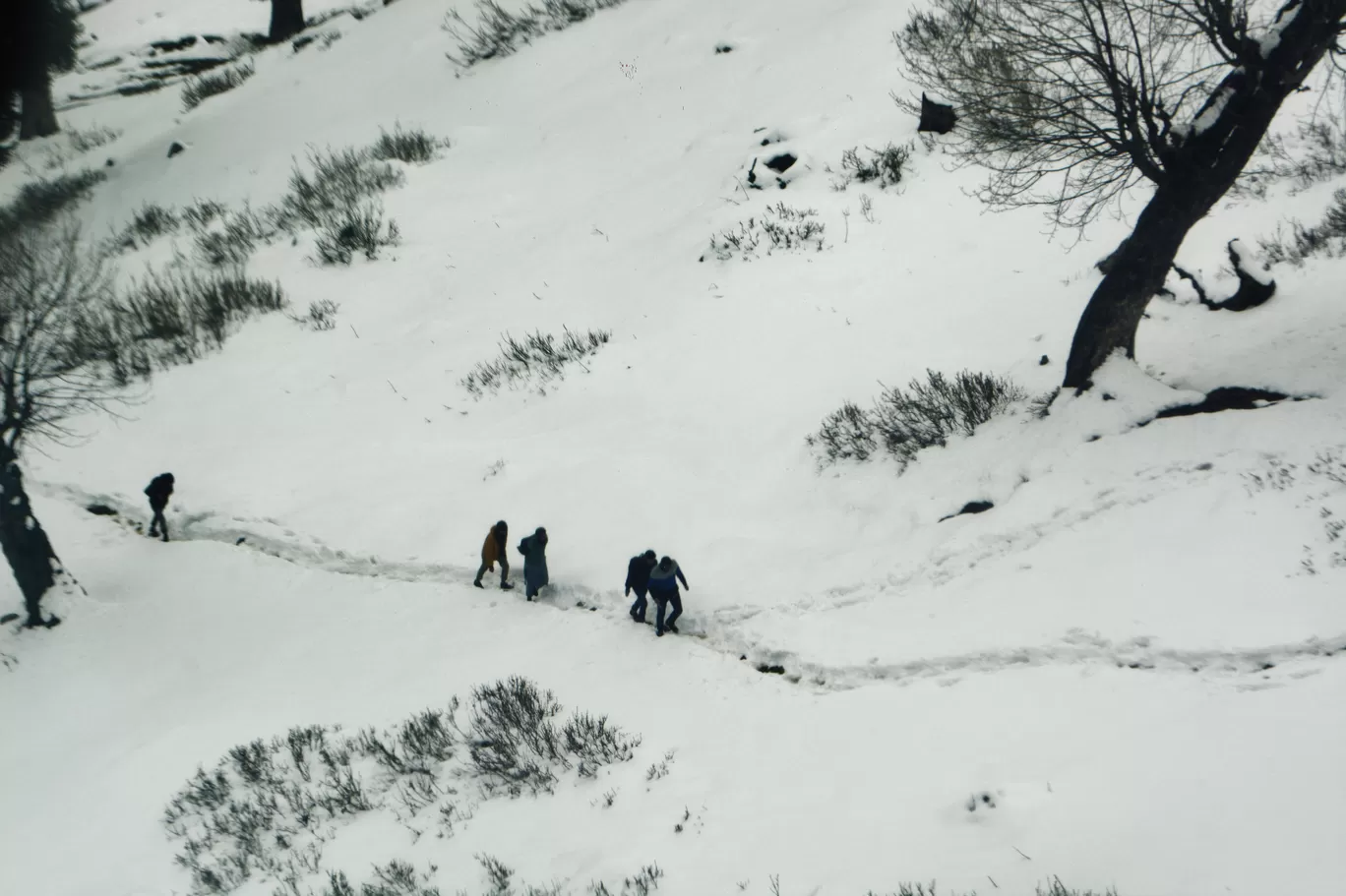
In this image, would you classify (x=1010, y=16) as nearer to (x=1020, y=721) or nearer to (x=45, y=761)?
(x=1020, y=721)

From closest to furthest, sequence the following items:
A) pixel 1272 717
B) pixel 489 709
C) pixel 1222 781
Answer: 1. pixel 1222 781
2. pixel 1272 717
3. pixel 489 709

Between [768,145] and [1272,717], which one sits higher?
[768,145]

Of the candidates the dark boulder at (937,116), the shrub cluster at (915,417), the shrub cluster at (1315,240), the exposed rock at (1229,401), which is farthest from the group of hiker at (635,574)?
the dark boulder at (937,116)

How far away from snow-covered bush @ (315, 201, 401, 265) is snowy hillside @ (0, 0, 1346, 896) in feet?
1.01

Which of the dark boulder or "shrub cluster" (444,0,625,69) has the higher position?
"shrub cluster" (444,0,625,69)

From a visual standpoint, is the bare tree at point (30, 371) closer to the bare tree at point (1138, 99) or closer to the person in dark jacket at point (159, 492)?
the person in dark jacket at point (159, 492)

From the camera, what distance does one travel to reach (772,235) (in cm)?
1284

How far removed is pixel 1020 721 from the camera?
5.75 metres

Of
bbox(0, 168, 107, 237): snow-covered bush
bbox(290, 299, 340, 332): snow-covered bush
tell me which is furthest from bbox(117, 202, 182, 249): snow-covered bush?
bbox(290, 299, 340, 332): snow-covered bush

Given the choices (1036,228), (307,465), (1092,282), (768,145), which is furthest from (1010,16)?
(307,465)

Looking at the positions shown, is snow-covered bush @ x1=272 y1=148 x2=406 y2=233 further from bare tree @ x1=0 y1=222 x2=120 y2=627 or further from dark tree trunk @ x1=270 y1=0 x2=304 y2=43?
dark tree trunk @ x1=270 y1=0 x2=304 y2=43

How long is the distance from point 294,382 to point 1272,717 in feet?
43.8

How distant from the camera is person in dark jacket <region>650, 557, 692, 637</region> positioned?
7.83 meters

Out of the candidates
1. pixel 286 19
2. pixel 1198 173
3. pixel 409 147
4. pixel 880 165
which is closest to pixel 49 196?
pixel 286 19
